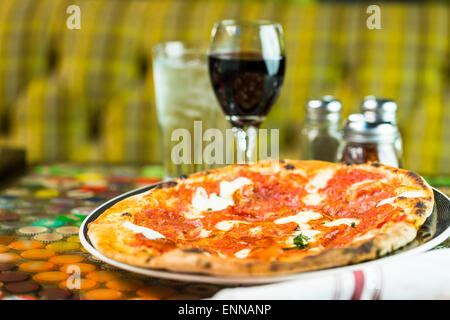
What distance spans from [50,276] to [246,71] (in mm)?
413

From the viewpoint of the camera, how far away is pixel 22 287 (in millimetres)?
528

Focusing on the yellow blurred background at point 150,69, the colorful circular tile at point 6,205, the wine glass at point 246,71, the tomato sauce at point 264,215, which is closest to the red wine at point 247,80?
the wine glass at point 246,71

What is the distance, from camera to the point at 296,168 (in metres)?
0.80

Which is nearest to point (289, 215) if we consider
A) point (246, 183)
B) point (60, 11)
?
point (246, 183)

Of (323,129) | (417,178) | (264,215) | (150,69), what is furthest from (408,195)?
(150,69)

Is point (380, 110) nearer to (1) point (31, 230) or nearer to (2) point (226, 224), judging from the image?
(2) point (226, 224)

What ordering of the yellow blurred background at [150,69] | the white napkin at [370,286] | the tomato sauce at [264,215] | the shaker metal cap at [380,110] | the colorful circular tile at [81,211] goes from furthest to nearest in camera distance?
the yellow blurred background at [150,69] < the shaker metal cap at [380,110] < the colorful circular tile at [81,211] < the tomato sauce at [264,215] < the white napkin at [370,286]

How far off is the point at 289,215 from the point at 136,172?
0.45 metres

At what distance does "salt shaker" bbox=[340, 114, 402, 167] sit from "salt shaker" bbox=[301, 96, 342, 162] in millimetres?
119

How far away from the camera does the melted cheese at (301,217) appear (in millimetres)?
653

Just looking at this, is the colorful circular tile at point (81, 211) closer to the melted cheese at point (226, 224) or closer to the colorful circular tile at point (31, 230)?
the colorful circular tile at point (31, 230)

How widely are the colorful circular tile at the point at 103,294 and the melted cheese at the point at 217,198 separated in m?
0.18

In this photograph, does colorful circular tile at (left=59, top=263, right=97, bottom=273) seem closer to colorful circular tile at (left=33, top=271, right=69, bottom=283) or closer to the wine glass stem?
colorful circular tile at (left=33, top=271, right=69, bottom=283)
